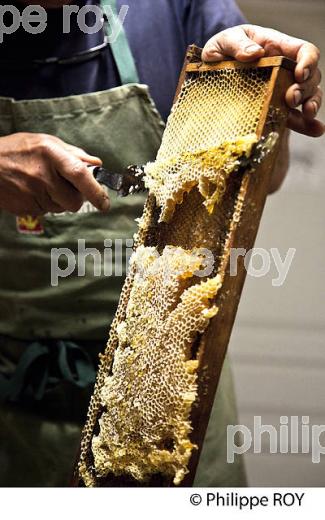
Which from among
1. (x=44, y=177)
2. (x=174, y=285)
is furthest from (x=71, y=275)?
(x=174, y=285)

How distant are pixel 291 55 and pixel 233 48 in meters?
0.05

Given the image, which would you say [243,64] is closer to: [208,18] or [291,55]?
[291,55]

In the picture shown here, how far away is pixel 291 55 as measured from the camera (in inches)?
27.0

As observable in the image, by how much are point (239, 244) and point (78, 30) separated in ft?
1.33

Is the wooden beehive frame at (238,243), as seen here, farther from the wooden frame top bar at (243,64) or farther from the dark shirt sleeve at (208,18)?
the dark shirt sleeve at (208,18)

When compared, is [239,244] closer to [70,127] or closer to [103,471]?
[103,471]

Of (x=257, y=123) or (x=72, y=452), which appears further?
(x=72, y=452)

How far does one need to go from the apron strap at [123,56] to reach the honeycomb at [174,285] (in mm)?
209

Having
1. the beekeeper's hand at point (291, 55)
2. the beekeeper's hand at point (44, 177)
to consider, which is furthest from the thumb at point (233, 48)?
the beekeeper's hand at point (44, 177)

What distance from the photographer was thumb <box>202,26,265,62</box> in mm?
646

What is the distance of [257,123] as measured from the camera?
0.63 metres
